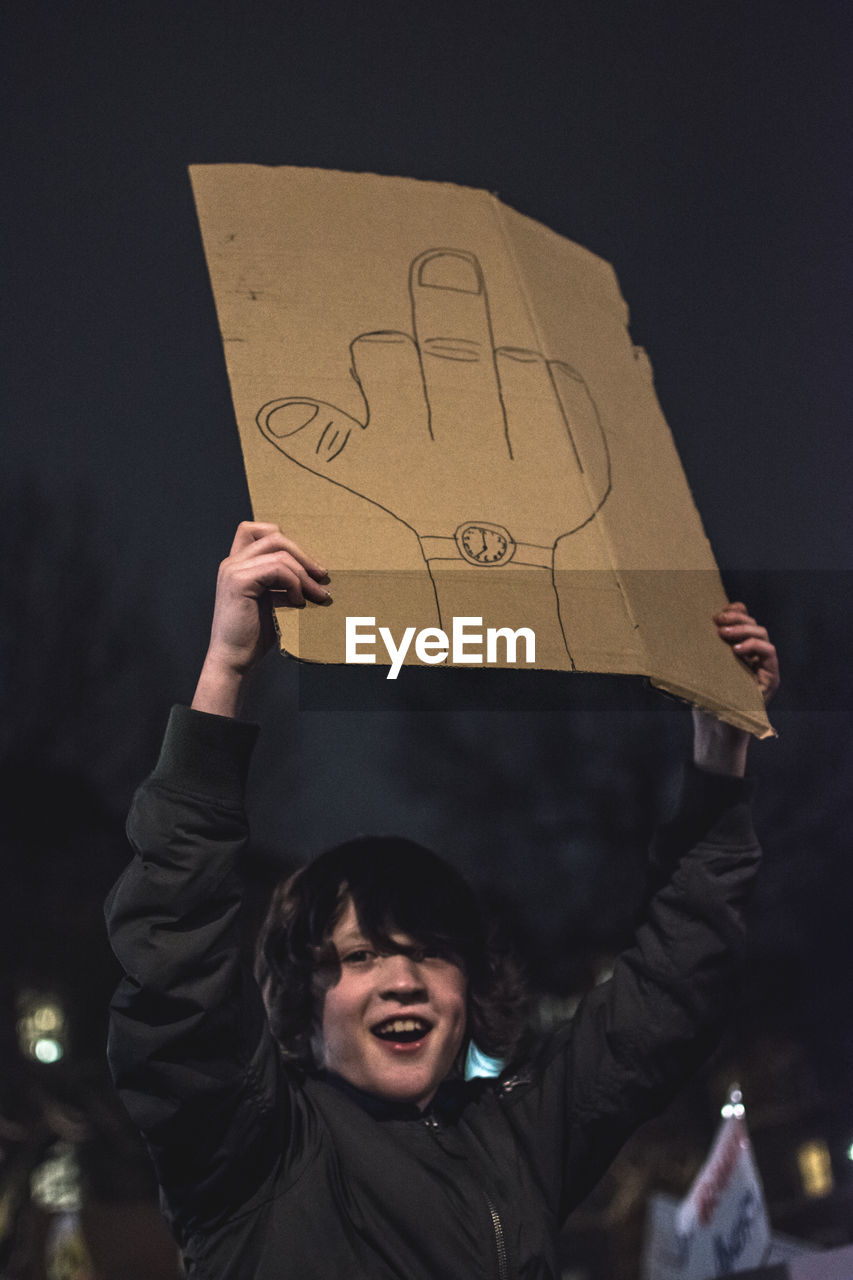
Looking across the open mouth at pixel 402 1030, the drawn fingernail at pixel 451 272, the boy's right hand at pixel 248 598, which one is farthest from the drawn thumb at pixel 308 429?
the open mouth at pixel 402 1030

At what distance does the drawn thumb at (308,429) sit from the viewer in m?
1.15

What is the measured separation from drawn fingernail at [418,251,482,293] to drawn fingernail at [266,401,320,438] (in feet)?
0.98

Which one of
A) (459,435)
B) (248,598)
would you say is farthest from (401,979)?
(459,435)

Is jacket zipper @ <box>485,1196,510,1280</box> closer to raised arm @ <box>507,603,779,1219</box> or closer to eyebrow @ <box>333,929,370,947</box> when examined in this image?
raised arm @ <box>507,603,779,1219</box>

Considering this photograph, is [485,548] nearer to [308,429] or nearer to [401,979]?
[308,429]

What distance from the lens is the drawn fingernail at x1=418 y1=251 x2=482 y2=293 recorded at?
136 centimetres

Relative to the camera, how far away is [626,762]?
243 inches

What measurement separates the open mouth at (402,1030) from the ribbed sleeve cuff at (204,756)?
0.42 metres

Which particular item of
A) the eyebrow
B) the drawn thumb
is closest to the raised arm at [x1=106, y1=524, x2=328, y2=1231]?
the drawn thumb

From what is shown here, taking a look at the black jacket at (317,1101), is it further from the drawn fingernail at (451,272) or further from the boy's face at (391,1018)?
the drawn fingernail at (451,272)

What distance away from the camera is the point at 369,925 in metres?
1.33

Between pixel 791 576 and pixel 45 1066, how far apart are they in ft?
14.3

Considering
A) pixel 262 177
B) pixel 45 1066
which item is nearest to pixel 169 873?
pixel 262 177

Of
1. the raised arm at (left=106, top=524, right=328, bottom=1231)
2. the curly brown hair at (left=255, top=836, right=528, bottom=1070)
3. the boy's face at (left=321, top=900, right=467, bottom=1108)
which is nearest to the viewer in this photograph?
the raised arm at (left=106, top=524, right=328, bottom=1231)
